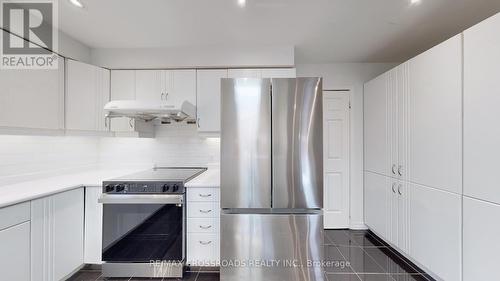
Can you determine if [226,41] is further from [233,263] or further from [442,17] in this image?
[233,263]

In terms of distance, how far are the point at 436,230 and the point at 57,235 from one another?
319 centimetres

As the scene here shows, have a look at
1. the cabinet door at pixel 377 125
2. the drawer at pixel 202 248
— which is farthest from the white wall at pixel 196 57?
the drawer at pixel 202 248

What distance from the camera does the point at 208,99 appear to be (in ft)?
9.21

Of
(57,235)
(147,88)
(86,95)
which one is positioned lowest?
(57,235)

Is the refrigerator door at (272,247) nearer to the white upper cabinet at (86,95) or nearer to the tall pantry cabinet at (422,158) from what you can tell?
the tall pantry cabinet at (422,158)

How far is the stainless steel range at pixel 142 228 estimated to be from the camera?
2.11 meters

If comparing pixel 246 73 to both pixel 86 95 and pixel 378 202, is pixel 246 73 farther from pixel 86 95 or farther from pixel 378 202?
pixel 378 202

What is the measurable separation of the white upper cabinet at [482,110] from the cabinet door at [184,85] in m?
2.54

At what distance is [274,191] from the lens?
1900 millimetres

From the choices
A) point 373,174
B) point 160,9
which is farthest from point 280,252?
point 160,9

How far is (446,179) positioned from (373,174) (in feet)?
3.80

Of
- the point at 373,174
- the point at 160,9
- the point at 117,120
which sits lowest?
the point at 373,174

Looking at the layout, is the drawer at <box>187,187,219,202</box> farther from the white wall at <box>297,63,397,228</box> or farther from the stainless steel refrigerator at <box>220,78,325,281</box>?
the white wall at <box>297,63,397,228</box>

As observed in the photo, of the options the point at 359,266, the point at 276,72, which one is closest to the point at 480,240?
Answer: the point at 359,266
